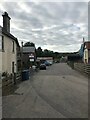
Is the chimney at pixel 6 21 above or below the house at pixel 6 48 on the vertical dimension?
above

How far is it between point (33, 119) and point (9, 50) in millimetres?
20831

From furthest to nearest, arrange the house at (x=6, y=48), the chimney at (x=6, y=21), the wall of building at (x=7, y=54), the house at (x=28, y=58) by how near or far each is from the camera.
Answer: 1. the house at (x=28, y=58)
2. the chimney at (x=6, y=21)
3. the wall of building at (x=7, y=54)
4. the house at (x=6, y=48)

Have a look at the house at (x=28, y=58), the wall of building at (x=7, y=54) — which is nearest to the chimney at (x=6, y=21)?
the wall of building at (x=7, y=54)

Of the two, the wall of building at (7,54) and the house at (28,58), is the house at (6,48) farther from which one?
the house at (28,58)

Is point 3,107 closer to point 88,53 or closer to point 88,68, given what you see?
point 88,68

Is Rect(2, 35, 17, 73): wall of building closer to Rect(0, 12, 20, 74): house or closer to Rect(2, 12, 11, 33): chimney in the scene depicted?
Rect(0, 12, 20, 74): house

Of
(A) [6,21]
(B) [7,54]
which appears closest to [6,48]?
(B) [7,54]

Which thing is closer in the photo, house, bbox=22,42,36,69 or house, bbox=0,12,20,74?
house, bbox=0,12,20,74

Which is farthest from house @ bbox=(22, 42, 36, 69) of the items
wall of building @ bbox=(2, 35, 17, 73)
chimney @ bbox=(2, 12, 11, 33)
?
wall of building @ bbox=(2, 35, 17, 73)

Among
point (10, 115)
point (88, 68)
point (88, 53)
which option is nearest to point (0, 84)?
point (10, 115)

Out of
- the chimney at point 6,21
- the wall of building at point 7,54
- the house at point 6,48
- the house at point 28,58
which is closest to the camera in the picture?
the house at point 6,48

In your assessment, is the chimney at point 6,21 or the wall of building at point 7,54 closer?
the wall of building at point 7,54

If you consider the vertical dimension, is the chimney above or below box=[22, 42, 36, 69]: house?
above

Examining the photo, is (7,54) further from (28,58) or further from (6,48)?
(28,58)
